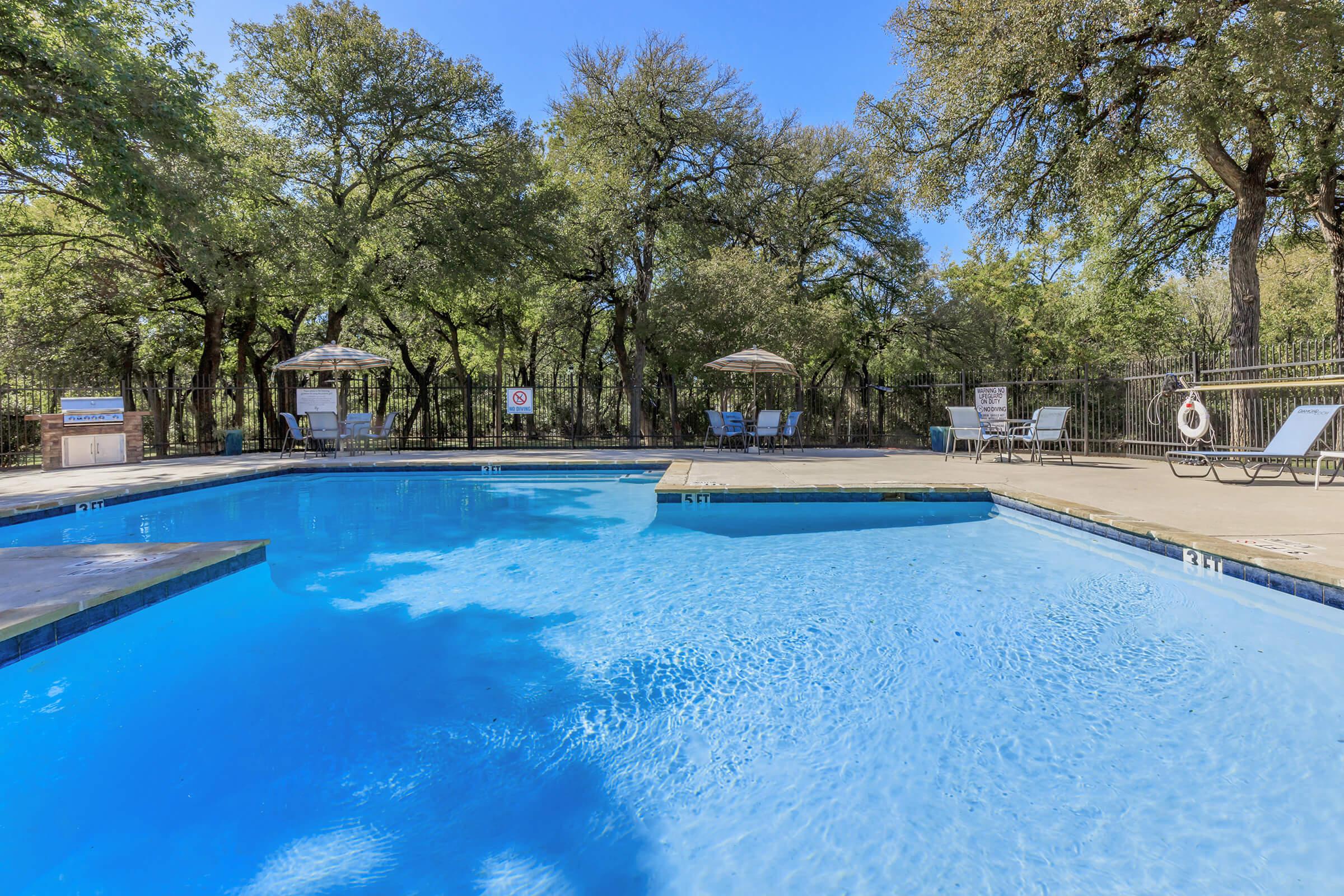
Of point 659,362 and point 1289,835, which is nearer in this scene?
point 1289,835

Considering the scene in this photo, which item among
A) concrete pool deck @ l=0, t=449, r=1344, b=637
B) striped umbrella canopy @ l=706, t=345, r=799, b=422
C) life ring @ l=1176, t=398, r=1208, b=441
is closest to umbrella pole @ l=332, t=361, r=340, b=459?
concrete pool deck @ l=0, t=449, r=1344, b=637

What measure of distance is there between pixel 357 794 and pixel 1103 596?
4114mm

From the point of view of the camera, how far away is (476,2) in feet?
43.5

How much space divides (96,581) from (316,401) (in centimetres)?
1025

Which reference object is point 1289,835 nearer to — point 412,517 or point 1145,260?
point 412,517

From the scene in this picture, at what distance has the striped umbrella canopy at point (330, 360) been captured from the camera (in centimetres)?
1215

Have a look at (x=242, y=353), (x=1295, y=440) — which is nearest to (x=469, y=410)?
(x=242, y=353)

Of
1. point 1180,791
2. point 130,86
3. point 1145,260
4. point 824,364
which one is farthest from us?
point 824,364

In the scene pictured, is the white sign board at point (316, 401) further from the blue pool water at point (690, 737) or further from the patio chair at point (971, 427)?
the patio chair at point (971, 427)

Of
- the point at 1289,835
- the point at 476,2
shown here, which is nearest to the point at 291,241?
the point at 476,2

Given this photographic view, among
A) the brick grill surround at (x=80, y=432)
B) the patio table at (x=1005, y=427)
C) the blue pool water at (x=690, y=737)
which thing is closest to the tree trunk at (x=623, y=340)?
the patio table at (x=1005, y=427)

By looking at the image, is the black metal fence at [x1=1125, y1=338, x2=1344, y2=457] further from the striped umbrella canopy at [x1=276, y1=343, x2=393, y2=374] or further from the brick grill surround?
the brick grill surround

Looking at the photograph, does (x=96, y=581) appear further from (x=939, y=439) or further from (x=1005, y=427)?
(x=939, y=439)

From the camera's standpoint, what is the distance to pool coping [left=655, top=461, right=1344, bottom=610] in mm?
3301
